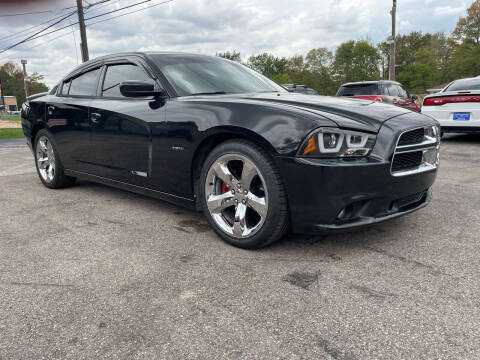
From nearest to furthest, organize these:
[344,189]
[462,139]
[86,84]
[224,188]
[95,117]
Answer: [344,189], [224,188], [95,117], [86,84], [462,139]

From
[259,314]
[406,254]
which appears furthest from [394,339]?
[406,254]

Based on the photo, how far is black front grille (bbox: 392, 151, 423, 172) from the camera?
2.55 metres

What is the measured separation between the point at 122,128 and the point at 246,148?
141cm

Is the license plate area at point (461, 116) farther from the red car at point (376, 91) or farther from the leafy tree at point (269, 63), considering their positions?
the leafy tree at point (269, 63)


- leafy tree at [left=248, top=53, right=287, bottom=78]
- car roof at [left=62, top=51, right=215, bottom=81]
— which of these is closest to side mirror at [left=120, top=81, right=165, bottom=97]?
car roof at [left=62, top=51, right=215, bottom=81]

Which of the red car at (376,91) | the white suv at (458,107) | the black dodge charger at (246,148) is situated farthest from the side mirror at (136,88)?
the red car at (376,91)

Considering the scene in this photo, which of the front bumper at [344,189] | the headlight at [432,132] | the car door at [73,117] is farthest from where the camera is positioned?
the car door at [73,117]

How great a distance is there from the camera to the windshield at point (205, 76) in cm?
336

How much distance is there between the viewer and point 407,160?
2.66 m

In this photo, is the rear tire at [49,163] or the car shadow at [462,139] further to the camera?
the car shadow at [462,139]

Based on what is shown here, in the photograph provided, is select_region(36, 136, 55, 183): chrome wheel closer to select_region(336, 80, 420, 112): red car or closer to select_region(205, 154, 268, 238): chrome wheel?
select_region(205, 154, 268, 238): chrome wheel

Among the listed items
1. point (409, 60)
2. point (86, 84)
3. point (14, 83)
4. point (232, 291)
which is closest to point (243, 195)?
point (232, 291)

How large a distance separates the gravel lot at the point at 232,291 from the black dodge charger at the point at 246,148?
0.27 meters

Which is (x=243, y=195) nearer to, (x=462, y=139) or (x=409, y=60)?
(x=462, y=139)
